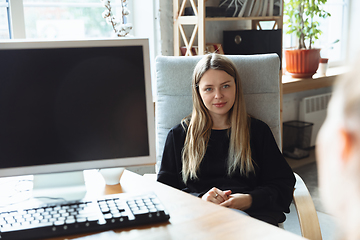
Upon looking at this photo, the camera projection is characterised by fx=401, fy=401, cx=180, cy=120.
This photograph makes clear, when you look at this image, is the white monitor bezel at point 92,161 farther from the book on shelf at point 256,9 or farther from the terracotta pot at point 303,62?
the terracotta pot at point 303,62

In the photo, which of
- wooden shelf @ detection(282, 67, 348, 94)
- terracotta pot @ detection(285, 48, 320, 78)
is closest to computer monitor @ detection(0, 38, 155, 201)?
wooden shelf @ detection(282, 67, 348, 94)

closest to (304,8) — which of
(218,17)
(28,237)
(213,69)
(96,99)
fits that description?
(218,17)

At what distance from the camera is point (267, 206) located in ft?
4.88

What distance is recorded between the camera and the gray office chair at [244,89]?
1717 millimetres

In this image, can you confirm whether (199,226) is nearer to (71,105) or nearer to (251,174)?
(71,105)

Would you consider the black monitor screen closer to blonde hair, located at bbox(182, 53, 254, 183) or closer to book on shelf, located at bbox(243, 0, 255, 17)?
blonde hair, located at bbox(182, 53, 254, 183)

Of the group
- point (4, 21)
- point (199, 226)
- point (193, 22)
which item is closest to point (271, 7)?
point (193, 22)

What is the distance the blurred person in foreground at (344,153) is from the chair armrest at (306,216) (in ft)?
3.05

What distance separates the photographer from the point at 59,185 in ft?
3.68

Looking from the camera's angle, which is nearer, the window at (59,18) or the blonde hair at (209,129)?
the blonde hair at (209,129)

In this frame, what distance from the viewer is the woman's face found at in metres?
1.60

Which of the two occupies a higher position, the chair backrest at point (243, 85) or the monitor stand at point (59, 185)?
the chair backrest at point (243, 85)

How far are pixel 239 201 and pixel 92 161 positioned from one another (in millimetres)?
574

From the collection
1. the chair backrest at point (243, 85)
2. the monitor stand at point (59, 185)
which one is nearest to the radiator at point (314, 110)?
the chair backrest at point (243, 85)
